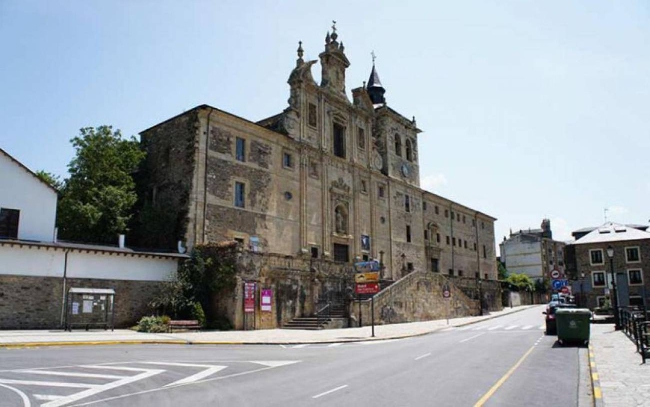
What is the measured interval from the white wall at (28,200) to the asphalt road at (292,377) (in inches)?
414

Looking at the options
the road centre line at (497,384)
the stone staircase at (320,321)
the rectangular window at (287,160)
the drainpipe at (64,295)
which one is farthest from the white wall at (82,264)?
the road centre line at (497,384)

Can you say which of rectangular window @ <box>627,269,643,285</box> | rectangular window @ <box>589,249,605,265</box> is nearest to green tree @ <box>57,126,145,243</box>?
rectangular window @ <box>589,249,605,265</box>

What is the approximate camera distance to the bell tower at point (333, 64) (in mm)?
42844

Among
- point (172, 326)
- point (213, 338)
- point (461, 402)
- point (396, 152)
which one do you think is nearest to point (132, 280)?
point (172, 326)

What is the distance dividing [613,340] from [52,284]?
2417 cm

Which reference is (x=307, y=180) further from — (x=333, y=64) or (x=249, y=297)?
(x=249, y=297)

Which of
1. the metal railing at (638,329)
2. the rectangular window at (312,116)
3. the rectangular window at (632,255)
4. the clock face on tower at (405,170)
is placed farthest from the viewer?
the rectangular window at (632,255)

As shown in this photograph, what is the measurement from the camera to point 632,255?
2130 inches

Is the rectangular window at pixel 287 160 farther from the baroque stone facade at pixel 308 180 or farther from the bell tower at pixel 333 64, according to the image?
the bell tower at pixel 333 64

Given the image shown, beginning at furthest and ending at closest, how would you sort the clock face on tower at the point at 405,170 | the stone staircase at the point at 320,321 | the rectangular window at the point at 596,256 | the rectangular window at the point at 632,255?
the rectangular window at the point at 596,256, the rectangular window at the point at 632,255, the clock face on tower at the point at 405,170, the stone staircase at the point at 320,321

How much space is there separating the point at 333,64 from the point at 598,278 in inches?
1448

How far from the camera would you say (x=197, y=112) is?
31.4 meters

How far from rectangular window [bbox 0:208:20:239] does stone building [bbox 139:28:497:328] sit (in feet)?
25.3

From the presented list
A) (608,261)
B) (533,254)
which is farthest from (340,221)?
(533,254)
